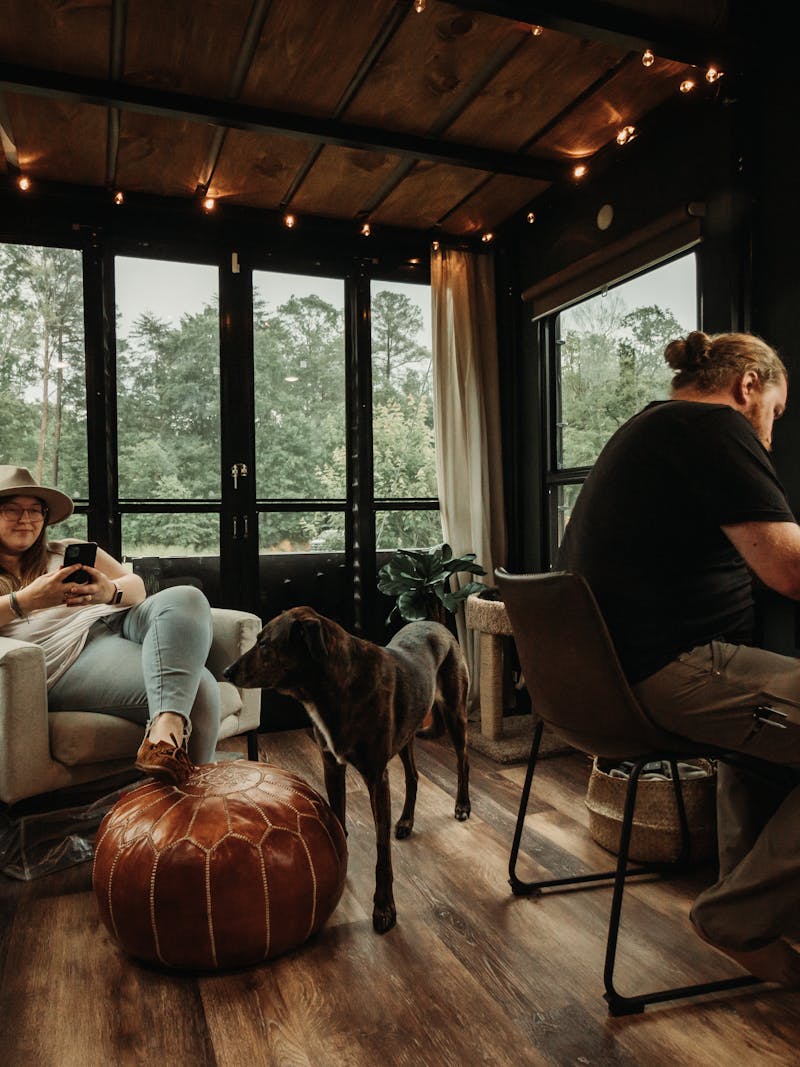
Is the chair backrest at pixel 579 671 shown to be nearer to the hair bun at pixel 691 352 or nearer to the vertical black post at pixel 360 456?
the hair bun at pixel 691 352

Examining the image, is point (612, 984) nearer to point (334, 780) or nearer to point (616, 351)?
point (334, 780)

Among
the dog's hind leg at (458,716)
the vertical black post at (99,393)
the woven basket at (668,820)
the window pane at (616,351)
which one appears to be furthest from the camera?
the vertical black post at (99,393)

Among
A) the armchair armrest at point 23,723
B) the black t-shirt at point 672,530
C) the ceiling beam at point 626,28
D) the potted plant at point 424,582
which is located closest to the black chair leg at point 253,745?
the armchair armrest at point 23,723

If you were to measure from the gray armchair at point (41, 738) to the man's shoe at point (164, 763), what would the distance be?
13.7 inches

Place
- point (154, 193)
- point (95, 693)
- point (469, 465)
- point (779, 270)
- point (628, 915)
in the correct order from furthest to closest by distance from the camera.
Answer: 1. point (469, 465)
2. point (154, 193)
3. point (779, 270)
4. point (95, 693)
5. point (628, 915)

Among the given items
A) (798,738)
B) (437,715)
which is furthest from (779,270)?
(437,715)

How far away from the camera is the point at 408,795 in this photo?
241 cm

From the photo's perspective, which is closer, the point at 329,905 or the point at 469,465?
the point at 329,905

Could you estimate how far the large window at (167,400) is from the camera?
3635mm

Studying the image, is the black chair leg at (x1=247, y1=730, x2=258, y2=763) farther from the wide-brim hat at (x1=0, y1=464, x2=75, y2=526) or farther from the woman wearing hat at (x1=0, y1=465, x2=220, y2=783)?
the wide-brim hat at (x1=0, y1=464, x2=75, y2=526)

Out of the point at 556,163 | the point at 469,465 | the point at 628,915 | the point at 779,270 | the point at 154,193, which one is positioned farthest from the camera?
the point at 469,465

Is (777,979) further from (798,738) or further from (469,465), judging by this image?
(469,465)

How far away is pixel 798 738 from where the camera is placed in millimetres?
1379

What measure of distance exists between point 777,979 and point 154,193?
382 centimetres
